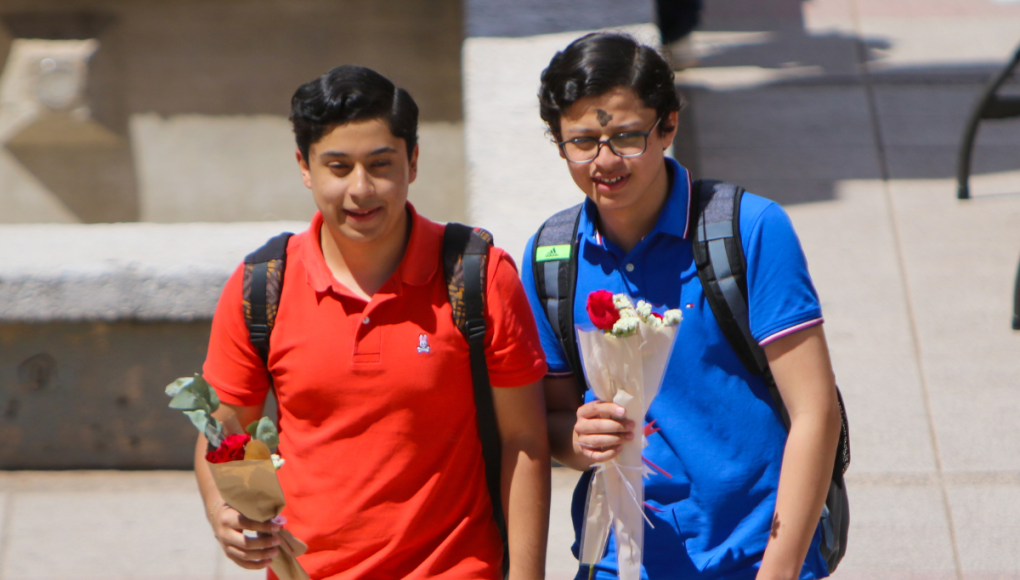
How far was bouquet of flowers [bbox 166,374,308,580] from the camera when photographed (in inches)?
90.4

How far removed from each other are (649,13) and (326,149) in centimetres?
394

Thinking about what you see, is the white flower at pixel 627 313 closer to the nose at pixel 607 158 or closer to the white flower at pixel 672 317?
the white flower at pixel 672 317

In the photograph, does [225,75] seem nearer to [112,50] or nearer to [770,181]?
[112,50]

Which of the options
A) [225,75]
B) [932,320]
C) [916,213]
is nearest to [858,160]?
[916,213]

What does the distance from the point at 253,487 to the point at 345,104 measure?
919 mm

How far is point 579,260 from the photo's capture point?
8.91 feet

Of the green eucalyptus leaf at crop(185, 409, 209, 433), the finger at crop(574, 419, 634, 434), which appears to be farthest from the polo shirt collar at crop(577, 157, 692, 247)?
the green eucalyptus leaf at crop(185, 409, 209, 433)

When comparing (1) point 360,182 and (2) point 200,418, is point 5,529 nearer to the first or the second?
(2) point 200,418

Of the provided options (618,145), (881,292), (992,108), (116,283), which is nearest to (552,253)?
(618,145)

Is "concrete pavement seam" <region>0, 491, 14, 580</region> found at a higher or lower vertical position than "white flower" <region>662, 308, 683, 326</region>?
lower

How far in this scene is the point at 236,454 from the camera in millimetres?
2297

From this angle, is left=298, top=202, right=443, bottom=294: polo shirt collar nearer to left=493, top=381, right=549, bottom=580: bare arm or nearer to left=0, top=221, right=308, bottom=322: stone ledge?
left=493, top=381, right=549, bottom=580: bare arm

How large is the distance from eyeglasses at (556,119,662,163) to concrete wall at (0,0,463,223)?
465 cm

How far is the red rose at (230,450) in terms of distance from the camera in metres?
2.29
